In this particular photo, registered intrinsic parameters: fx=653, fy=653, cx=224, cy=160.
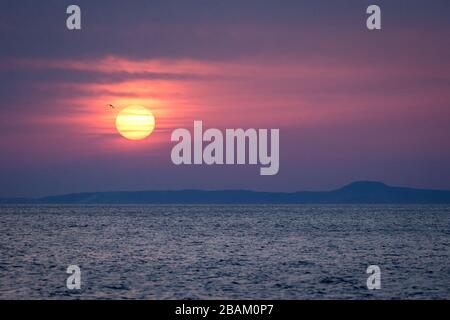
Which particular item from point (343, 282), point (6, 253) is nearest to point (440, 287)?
point (343, 282)

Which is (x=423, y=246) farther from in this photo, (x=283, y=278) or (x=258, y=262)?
(x=283, y=278)

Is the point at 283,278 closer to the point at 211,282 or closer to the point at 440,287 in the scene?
the point at 211,282

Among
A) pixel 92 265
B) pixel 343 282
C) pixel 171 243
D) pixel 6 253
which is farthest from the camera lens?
pixel 171 243

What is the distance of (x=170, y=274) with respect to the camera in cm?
4872

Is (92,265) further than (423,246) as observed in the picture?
No

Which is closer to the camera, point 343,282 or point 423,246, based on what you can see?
point 343,282

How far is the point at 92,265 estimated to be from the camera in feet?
187
